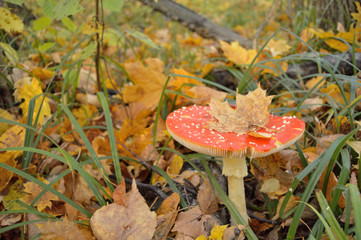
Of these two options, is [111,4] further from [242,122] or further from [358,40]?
[358,40]

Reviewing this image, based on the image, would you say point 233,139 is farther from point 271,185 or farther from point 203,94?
point 203,94

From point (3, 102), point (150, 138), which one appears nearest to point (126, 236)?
point (150, 138)

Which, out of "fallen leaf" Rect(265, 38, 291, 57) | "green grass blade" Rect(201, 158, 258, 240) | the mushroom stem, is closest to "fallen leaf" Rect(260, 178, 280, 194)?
the mushroom stem

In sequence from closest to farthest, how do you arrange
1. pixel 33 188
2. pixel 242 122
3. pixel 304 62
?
pixel 242 122 → pixel 33 188 → pixel 304 62

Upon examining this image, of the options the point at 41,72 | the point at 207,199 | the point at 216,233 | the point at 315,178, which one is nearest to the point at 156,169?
the point at 207,199

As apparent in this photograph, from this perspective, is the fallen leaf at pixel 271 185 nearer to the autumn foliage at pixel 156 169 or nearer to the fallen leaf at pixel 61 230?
the autumn foliage at pixel 156 169

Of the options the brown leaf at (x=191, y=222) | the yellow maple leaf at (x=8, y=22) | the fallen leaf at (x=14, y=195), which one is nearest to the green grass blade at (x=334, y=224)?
the brown leaf at (x=191, y=222)
